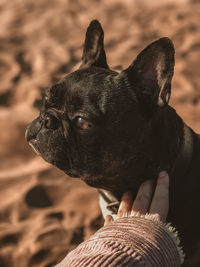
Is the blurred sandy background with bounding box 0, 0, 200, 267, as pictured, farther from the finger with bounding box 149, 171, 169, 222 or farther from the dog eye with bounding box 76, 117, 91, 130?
the dog eye with bounding box 76, 117, 91, 130

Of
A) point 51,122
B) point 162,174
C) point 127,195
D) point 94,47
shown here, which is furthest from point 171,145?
point 94,47

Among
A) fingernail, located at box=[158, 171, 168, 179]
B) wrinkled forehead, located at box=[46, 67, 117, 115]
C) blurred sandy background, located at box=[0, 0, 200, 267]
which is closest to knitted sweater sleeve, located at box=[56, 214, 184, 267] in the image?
fingernail, located at box=[158, 171, 168, 179]

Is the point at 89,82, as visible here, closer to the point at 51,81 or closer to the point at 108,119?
the point at 108,119

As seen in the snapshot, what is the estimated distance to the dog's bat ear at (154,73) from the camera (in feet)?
5.43

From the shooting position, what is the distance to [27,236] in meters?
2.37

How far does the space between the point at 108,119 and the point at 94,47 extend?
559 millimetres

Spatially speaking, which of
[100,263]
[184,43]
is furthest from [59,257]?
[184,43]

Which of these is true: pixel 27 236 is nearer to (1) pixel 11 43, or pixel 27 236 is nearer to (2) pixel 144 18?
(1) pixel 11 43

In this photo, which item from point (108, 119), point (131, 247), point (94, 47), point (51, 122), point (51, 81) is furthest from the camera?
point (51, 81)

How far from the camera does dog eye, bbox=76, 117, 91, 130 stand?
1726 millimetres

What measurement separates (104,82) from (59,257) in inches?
45.4

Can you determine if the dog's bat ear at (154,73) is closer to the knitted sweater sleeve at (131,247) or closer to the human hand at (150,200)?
the human hand at (150,200)

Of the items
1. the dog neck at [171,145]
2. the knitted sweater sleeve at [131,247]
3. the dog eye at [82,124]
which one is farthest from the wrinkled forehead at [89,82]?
the knitted sweater sleeve at [131,247]

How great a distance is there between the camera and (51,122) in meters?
1.83
